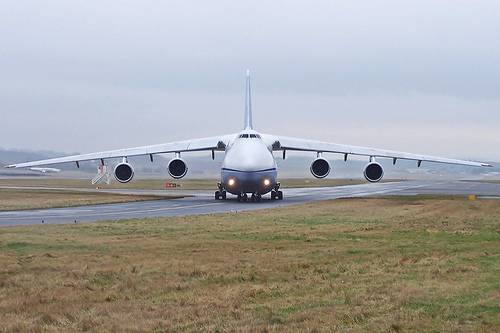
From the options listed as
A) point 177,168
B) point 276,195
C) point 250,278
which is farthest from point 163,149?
point 250,278

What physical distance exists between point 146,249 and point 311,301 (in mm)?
6750

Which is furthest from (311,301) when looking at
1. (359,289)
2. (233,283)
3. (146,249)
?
(146,249)

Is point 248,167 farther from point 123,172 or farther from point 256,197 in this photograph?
point 123,172

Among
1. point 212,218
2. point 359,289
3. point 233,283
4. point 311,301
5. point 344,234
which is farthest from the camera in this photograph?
point 212,218

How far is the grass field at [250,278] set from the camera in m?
8.62

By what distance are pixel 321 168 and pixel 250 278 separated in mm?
29348

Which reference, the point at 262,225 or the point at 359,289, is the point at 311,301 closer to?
the point at 359,289

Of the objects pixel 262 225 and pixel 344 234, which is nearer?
pixel 344 234

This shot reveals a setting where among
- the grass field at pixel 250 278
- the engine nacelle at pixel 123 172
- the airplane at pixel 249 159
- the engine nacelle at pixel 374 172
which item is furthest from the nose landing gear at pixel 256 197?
the grass field at pixel 250 278

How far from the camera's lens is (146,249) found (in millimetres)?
15727

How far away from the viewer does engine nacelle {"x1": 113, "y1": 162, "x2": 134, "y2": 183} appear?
4025 cm

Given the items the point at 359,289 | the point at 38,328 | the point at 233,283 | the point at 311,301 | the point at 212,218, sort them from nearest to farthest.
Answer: the point at 38,328 < the point at 311,301 < the point at 359,289 < the point at 233,283 < the point at 212,218

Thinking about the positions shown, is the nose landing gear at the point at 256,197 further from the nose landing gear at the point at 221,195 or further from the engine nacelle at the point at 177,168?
the engine nacelle at the point at 177,168

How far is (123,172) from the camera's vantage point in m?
40.4
